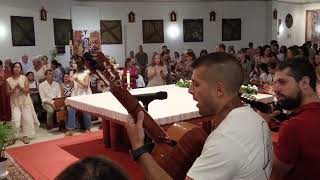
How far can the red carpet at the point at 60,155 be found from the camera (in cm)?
521

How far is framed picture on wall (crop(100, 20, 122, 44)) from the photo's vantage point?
14359 mm

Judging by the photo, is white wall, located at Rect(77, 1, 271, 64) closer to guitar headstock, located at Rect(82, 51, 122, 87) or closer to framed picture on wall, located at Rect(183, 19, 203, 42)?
Answer: framed picture on wall, located at Rect(183, 19, 203, 42)

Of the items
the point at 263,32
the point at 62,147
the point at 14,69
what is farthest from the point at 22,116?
the point at 263,32

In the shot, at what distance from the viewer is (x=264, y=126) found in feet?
5.63

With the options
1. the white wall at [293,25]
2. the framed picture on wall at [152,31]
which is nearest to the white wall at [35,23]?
the framed picture on wall at [152,31]

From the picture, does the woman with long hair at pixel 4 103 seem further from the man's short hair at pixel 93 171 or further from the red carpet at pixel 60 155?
the man's short hair at pixel 93 171

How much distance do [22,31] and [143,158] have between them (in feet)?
35.4

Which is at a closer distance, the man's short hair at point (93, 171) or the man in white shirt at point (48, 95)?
the man's short hair at point (93, 171)

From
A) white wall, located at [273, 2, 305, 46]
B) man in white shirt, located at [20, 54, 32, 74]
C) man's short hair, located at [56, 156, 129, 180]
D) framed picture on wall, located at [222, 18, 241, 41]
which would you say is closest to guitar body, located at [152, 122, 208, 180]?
man's short hair, located at [56, 156, 129, 180]

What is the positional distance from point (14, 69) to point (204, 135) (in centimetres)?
601

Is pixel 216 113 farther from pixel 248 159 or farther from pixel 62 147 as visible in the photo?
pixel 62 147

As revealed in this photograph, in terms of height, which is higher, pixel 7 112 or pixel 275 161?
pixel 275 161

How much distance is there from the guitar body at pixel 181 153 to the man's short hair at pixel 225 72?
54 cm

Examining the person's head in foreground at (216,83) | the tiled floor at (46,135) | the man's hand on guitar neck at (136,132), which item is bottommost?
the tiled floor at (46,135)
